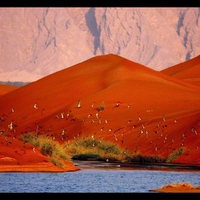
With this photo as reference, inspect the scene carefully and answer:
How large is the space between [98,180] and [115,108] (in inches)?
1639

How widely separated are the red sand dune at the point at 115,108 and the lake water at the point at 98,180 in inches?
219

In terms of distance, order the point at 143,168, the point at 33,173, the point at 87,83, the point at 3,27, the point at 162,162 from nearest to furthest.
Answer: the point at 33,173, the point at 143,168, the point at 162,162, the point at 87,83, the point at 3,27

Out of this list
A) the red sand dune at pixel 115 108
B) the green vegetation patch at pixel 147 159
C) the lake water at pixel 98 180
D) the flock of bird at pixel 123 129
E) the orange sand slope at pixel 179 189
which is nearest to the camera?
the orange sand slope at pixel 179 189

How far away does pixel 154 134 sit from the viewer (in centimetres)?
6775

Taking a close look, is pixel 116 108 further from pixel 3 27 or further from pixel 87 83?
pixel 3 27

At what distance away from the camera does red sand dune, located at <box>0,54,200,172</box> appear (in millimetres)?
66100

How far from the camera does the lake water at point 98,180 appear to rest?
36.9 meters

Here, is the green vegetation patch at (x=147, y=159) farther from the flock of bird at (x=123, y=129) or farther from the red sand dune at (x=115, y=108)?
the flock of bird at (x=123, y=129)

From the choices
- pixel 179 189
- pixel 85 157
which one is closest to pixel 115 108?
pixel 85 157

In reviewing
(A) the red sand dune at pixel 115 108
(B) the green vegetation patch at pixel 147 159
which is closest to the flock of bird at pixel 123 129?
(A) the red sand dune at pixel 115 108

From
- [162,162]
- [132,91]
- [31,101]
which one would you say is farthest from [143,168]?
[31,101]

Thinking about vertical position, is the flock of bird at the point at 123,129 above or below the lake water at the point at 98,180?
above

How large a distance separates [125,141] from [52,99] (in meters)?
25.9
